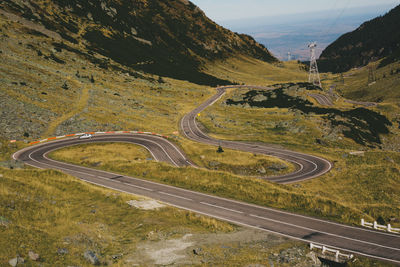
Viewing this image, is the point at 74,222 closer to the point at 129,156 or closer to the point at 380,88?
the point at 129,156

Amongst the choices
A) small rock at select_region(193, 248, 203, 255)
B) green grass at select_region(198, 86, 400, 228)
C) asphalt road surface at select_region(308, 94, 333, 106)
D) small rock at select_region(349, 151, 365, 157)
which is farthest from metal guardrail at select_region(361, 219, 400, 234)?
asphalt road surface at select_region(308, 94, 333, 106)

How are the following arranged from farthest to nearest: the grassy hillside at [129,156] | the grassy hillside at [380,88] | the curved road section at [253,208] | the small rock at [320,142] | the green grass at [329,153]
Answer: the grassy hillside at [380,88] < the small rock at [320,142] < the green grass at [329,153] < the curved road section at [253,208] < the grassy hillside at [129,156]

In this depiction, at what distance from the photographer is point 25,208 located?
25625 millimetres

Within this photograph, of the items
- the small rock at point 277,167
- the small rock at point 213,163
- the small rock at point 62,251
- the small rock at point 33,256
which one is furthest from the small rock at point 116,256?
the small rock at point 277,167

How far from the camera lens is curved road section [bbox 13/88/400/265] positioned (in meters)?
25.5

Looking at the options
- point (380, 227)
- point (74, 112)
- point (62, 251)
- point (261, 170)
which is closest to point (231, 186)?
point (380, 227)

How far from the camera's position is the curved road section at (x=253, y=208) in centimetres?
2553

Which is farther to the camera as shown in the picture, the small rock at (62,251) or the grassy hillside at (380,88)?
the grassy hillside at (380,88)

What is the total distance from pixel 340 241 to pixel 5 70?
348 feet

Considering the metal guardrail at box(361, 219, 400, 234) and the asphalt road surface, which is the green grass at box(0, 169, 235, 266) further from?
the asphalt road surface

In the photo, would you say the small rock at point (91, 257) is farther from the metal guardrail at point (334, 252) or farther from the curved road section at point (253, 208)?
the metal guardrail at point (334, 252)

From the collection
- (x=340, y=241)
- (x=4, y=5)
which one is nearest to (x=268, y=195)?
(x=340, y=241)

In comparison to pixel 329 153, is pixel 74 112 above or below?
above

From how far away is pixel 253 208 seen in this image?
33.5 m
